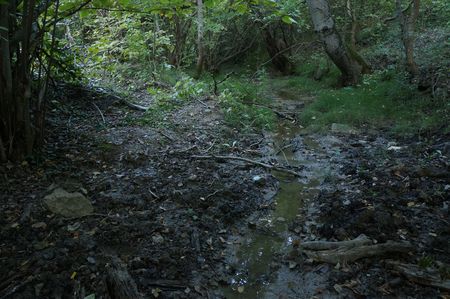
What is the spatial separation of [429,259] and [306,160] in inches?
117

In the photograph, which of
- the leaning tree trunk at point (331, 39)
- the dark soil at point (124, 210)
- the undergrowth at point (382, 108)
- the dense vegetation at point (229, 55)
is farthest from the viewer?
the leaning tree trunk at point (331, 39)

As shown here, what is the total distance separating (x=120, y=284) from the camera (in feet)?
8.55

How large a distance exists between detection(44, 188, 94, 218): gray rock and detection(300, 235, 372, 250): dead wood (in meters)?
2.18

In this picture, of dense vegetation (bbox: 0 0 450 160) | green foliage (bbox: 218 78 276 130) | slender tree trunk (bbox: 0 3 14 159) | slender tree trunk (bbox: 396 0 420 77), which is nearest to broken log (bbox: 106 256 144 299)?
dense vegetation (bbox: 0 0 450 160)

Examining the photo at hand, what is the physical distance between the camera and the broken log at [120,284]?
2545 millimetres

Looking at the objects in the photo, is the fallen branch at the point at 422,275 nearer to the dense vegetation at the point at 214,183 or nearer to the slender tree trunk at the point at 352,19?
the dense vegetation at the point at 214,183

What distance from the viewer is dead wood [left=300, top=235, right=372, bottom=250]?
3260 millimetres

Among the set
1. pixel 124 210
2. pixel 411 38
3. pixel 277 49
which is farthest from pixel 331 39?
pixel 124 210

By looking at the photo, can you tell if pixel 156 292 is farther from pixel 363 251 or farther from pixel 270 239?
pixel 363 251

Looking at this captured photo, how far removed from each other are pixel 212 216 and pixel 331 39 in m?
6.44

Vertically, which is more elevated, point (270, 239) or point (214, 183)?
point (214, 183)

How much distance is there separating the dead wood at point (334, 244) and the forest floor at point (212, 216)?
102 millimetres

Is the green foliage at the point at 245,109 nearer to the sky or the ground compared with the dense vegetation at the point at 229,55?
nearer to the ground

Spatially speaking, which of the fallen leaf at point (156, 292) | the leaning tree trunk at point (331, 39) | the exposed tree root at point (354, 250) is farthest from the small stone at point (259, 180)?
the leaning tree trunk at point (331, 39)
